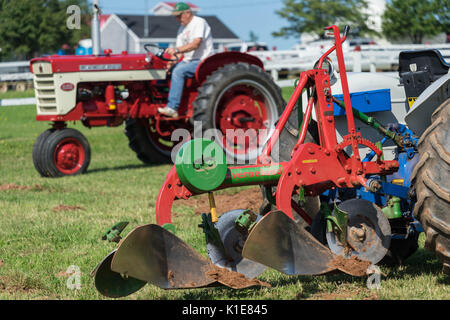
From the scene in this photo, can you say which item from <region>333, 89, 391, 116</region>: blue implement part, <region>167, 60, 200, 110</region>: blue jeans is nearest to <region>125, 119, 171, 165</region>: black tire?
<region>167, 60, 200, 110</region>: blue jeans

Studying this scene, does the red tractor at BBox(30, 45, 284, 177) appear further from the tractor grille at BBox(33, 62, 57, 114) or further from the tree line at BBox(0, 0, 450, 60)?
the tree line at BBox(0, 0, 450, 60)

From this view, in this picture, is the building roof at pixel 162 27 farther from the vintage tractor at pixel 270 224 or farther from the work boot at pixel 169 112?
the vintage tractor at pixel 270 224

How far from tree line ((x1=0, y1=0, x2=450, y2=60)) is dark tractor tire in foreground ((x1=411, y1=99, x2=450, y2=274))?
5094 mm

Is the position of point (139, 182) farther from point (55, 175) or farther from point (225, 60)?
point (225, 60)

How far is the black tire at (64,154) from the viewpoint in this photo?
9125 mm

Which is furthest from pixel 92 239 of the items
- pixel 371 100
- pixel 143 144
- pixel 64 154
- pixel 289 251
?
pixel 143 144

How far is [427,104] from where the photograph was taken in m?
3.94

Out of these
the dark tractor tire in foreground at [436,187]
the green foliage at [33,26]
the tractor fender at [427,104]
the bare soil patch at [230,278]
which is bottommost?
the green foliage at [33,26]

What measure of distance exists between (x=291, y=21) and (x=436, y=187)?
185 feet

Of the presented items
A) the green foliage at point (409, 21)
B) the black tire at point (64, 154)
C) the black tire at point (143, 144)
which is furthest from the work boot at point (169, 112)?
the green foliage at point (409, 21)

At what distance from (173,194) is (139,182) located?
5016mm

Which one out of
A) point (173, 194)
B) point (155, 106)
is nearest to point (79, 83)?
point (155, 106)

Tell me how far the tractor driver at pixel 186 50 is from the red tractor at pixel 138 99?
0.48 ft

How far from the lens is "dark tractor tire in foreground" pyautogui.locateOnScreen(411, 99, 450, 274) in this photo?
A: 11.7ft
